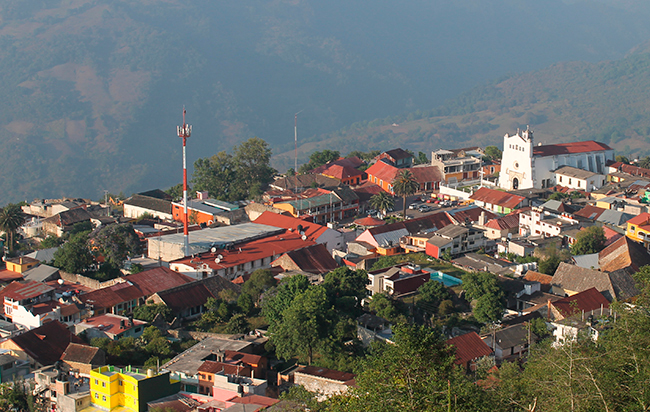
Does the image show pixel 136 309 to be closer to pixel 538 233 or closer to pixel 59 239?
pixel 59 239

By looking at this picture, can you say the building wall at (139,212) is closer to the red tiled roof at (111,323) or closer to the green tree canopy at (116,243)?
the green tree canopy at (116,243)

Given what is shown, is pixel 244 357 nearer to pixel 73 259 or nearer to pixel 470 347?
pixel 470 347

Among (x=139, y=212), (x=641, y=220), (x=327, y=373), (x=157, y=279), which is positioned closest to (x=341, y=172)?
(x=139, y=212)

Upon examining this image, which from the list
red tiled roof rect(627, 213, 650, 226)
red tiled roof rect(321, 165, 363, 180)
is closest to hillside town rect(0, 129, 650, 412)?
red tiled roof rect(627, 213, 650, 226)

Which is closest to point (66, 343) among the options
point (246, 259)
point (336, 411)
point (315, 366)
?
point (315, 366)

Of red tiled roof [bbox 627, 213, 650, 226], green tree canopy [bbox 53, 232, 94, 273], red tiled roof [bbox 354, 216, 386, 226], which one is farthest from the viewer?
red tiled roof [bbox 354, 216, 386, 226]

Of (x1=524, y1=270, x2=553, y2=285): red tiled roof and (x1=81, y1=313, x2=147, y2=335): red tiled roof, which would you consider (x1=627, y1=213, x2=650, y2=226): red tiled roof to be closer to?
(x1=524, y1=270, x2=553, y2=285): red tiled roof
